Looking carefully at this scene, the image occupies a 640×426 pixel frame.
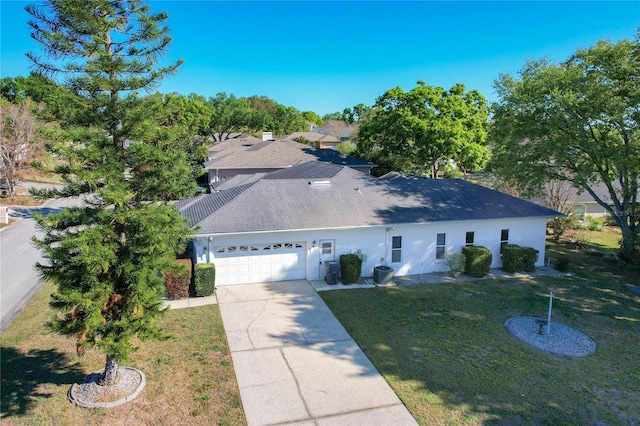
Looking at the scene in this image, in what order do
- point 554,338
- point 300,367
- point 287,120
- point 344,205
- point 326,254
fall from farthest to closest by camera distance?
point 287,120 → point 344,205 → point 326,254 → point 554,338 → point 300,367

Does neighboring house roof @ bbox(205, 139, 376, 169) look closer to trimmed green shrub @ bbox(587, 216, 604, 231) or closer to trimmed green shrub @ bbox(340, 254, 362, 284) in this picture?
trimmed green shrub @ bbox(587, 216, 604, 231)

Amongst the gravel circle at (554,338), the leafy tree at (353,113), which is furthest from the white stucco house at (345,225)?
the leafy tree at (353,113)

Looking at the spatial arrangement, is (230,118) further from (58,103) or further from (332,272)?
(58,103)

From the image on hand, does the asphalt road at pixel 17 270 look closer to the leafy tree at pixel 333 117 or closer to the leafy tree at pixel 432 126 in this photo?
the leafy tree at pixel 432 126

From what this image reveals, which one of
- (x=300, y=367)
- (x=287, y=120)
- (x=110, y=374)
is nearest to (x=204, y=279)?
(x=110, y=374)

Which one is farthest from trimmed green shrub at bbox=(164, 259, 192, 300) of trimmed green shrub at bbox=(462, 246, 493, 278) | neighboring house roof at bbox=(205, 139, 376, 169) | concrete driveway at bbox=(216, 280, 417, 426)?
neighboring house roof at bbox=(205, 139, 376, 169)

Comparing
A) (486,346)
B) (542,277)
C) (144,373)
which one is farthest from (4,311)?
(542,277)
